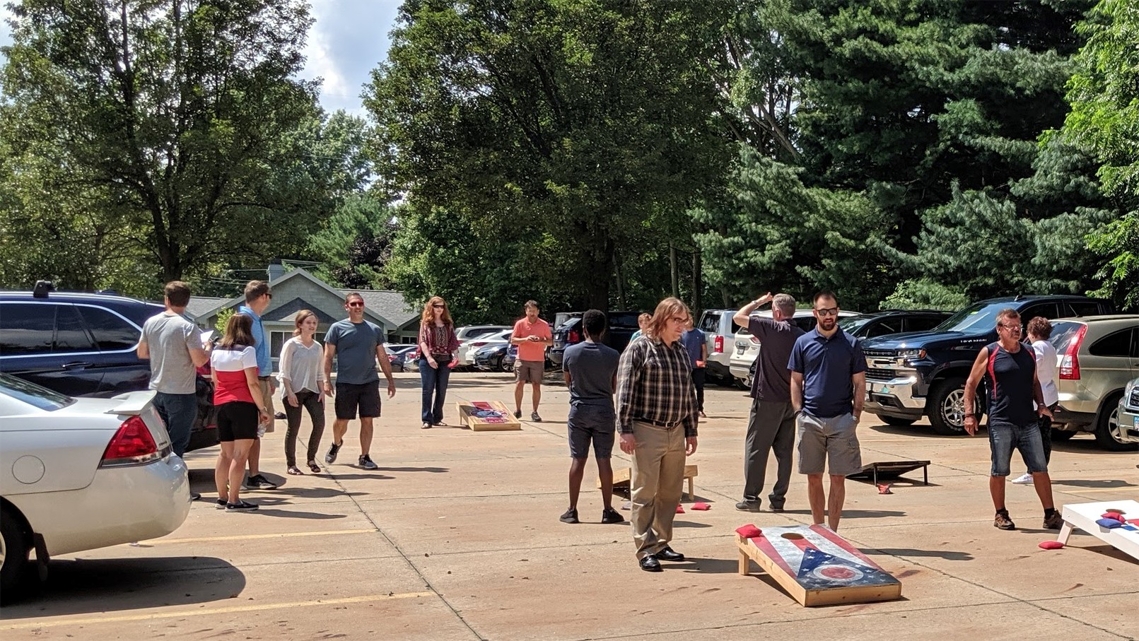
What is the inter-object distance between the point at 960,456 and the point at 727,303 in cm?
3066

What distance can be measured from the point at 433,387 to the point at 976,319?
26.6 ft

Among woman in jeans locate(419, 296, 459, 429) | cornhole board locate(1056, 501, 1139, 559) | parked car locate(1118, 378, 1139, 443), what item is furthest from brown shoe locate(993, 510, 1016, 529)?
woman in jeans locate(419, 296, 459, 429)

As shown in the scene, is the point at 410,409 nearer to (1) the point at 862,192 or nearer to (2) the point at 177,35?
(1) the point at 862,192

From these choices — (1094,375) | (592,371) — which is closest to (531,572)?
(592,371)

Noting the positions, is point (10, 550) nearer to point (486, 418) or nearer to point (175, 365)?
point (175, 365)

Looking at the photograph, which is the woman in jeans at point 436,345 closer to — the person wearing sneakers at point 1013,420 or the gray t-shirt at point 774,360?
the gray t-shirt at point 774,360

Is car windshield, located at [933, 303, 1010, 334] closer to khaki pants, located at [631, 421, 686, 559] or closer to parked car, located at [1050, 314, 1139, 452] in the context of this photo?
parked car, located at [1050, 314, 1139, 452]

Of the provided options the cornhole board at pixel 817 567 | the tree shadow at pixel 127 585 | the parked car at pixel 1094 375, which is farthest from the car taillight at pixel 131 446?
the parked car at pixel 1094 375

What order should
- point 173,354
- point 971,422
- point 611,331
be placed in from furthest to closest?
1. point 611,331
2. point 173,354
3. point 971,422

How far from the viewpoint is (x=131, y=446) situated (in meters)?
6.74

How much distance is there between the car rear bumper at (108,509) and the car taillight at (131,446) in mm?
44

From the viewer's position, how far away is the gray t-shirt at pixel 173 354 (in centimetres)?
934

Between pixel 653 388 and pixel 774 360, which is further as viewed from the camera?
pixel 774 360

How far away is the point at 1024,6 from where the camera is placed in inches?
1152
